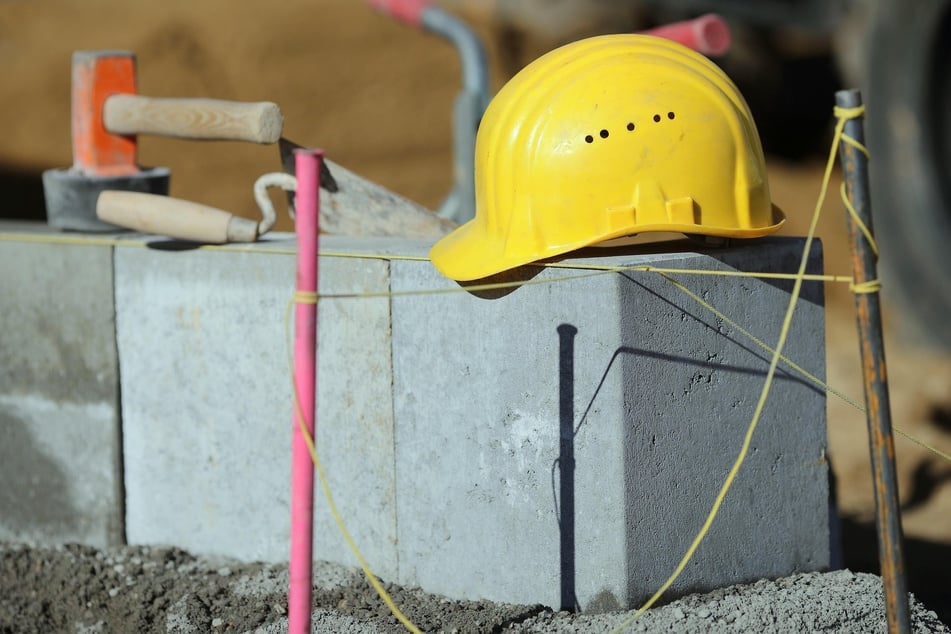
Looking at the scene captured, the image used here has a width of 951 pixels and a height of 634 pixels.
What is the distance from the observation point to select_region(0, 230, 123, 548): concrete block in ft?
11.9

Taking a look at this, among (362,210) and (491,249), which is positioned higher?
(362,210)

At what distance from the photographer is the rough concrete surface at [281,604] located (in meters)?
2.83

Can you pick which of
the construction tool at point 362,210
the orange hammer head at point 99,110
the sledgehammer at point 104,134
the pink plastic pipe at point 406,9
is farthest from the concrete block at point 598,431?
the pink plastic pipe at point 406,9

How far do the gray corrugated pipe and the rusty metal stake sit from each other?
2.05 meters

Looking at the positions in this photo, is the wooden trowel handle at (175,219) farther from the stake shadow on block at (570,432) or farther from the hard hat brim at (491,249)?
the stake shadow on block at (570,432)

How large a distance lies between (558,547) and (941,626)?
91 centimetres

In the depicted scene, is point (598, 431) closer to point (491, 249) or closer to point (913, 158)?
point (491, 249)

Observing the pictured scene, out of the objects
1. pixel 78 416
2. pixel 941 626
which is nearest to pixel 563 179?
pixel 941 626

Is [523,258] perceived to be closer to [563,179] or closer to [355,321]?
[563,179]

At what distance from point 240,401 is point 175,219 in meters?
0.52

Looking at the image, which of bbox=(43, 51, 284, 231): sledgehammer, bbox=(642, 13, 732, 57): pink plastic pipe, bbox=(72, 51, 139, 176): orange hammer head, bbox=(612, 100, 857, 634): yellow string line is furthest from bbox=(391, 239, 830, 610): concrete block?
bbox=(72, 51, 139, 176): orange hammer head

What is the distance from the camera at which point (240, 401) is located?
3.38m

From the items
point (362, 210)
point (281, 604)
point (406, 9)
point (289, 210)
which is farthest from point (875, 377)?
point (406, 9)

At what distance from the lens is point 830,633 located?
2789mm
